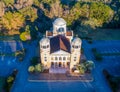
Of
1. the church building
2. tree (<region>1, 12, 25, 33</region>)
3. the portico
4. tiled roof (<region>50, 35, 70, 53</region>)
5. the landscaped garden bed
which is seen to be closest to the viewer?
the landscaped garden bed

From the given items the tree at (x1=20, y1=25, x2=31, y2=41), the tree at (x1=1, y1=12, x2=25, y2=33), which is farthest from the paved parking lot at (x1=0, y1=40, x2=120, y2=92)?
the tree at (x1=1, y1=12, x2=25, y2=33)

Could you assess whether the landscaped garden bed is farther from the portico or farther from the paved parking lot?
the portico

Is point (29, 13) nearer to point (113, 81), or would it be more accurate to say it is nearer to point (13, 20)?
point (13, 20)

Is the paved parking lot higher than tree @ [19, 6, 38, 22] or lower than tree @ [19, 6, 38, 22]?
lower

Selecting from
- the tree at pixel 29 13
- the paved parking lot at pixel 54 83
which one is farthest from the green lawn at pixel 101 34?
the tree at pixel 29 13

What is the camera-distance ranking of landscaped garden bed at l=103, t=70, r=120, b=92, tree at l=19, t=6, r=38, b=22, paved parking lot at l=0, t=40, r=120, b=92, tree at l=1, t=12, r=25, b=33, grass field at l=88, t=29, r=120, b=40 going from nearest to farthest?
landscaped garden bed at l=103, t=70, r=120, b=92
paved parking lot at l=0, t=40, r=120, b=92
tree at l=1, t=12, r=25, b=33
grass field at l=88, t=29, r=120, b=40
tree at l=19, t=6, r=38, b=22

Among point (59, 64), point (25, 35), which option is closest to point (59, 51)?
point (59, 64)

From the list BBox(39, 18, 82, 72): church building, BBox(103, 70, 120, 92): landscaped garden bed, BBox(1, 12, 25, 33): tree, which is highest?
BBox(1, 12, 25, 33): tree

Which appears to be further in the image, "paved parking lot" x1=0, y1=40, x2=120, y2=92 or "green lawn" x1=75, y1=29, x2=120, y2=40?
"green lawn" x1=75, y1=29, x2=120, y2=40

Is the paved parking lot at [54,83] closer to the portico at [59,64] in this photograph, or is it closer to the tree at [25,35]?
the tree at [25,35]
